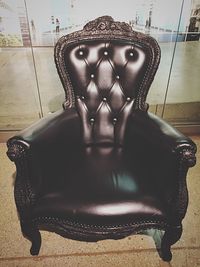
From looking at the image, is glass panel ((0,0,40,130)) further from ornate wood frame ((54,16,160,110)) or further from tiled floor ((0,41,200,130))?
ornate wood frame ((54,16,160,110))

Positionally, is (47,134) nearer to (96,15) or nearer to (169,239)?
(169,239)

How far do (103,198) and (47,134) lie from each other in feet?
1.30

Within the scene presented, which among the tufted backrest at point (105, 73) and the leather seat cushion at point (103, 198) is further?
the tufted backrest at point (105, 73)

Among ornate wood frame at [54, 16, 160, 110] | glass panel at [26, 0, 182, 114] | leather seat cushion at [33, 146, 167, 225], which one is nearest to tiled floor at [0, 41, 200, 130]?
glass panel at [26, 0, 182, 114]

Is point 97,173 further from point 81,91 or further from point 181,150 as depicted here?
point 81,91

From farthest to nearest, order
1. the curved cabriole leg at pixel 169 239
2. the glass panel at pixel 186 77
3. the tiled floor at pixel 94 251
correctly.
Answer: the glass panel at pixel 186 77 → the tiled floor at pixel 94 251 → the curved cabriole leg at pixel 169 239

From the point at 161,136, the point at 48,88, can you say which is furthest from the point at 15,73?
the point at 161,136

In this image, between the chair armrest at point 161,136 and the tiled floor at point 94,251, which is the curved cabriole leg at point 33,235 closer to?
the tiled floor at point 94,251

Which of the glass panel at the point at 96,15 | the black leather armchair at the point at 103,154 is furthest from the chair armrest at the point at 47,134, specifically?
the glass panel at the point at 96,15

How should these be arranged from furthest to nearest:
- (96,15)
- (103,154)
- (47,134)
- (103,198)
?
(96,15) < (103,154) < (47,134) < (103,198)

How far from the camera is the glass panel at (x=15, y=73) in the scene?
205 cm

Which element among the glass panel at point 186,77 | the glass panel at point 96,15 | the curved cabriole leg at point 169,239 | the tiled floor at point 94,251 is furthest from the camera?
the glass panel at point 186,77

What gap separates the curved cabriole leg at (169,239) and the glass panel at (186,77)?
1.53 meters

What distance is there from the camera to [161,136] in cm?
108
